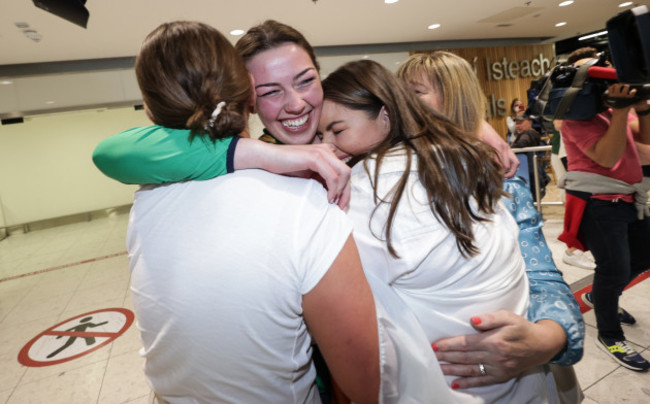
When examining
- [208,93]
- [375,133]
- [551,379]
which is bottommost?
[551,379]

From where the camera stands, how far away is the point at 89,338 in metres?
3.41

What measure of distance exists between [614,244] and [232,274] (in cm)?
239

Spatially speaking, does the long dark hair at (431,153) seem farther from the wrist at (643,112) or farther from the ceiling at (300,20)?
the ceiling at (300,20)

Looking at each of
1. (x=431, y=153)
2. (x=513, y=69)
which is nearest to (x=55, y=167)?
(x=431, y=153)

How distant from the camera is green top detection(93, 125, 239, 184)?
72cm

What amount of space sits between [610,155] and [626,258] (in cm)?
62

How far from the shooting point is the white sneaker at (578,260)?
3.61 metres

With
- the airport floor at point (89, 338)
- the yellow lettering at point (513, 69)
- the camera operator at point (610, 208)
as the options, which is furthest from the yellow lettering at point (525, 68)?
the camera operator at point (610, 208)

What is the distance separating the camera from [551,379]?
1.00 meters

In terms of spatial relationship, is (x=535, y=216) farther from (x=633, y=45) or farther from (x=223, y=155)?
(x=223, y=155)

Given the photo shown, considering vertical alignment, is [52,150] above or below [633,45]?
below

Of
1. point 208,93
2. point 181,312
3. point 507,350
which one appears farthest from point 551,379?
point 208,93

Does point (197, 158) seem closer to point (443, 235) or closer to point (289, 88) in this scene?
point (443, 235)

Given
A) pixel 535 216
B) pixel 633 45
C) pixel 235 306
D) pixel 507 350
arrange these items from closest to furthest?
pixel 235 306
pixel 507 350
pixel 633 45
pixel 535 216
